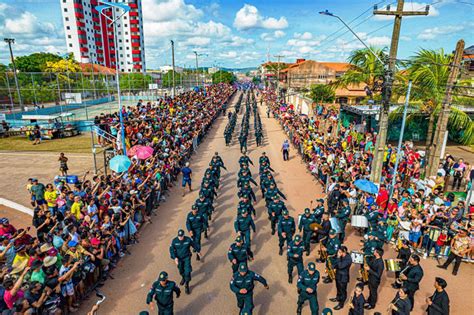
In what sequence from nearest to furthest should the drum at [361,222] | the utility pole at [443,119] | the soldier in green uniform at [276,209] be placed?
the drum at [361,222] < the soldier in green uniform at [276,209] < the utility pole at [443,119]

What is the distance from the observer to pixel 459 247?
25.7ft

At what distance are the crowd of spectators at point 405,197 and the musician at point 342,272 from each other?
2201 mm

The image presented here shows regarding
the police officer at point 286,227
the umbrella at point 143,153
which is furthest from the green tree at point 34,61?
the police officer at point 286,227

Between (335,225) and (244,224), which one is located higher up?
(244,224)

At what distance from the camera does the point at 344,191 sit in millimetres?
10812

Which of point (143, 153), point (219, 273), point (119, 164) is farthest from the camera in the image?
point (143, 153)

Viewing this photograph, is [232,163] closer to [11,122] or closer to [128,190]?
[128,190]

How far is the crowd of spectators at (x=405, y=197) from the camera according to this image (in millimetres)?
8633

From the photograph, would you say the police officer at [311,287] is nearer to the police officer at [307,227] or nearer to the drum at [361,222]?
the police officer at [307,227]

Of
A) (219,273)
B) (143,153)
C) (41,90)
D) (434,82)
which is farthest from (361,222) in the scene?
(41,90)

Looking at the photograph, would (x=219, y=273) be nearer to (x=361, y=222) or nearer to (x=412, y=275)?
(x=412, y=275)

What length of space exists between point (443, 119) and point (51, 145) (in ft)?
79.5

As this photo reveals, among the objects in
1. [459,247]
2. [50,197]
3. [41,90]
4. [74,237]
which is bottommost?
[459,247]

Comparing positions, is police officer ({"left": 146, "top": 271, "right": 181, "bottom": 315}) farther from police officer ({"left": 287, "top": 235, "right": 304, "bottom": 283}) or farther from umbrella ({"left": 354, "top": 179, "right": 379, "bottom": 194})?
umbrella ({"left": 354, "top": 179, "right": 379, "bottom": 194})
